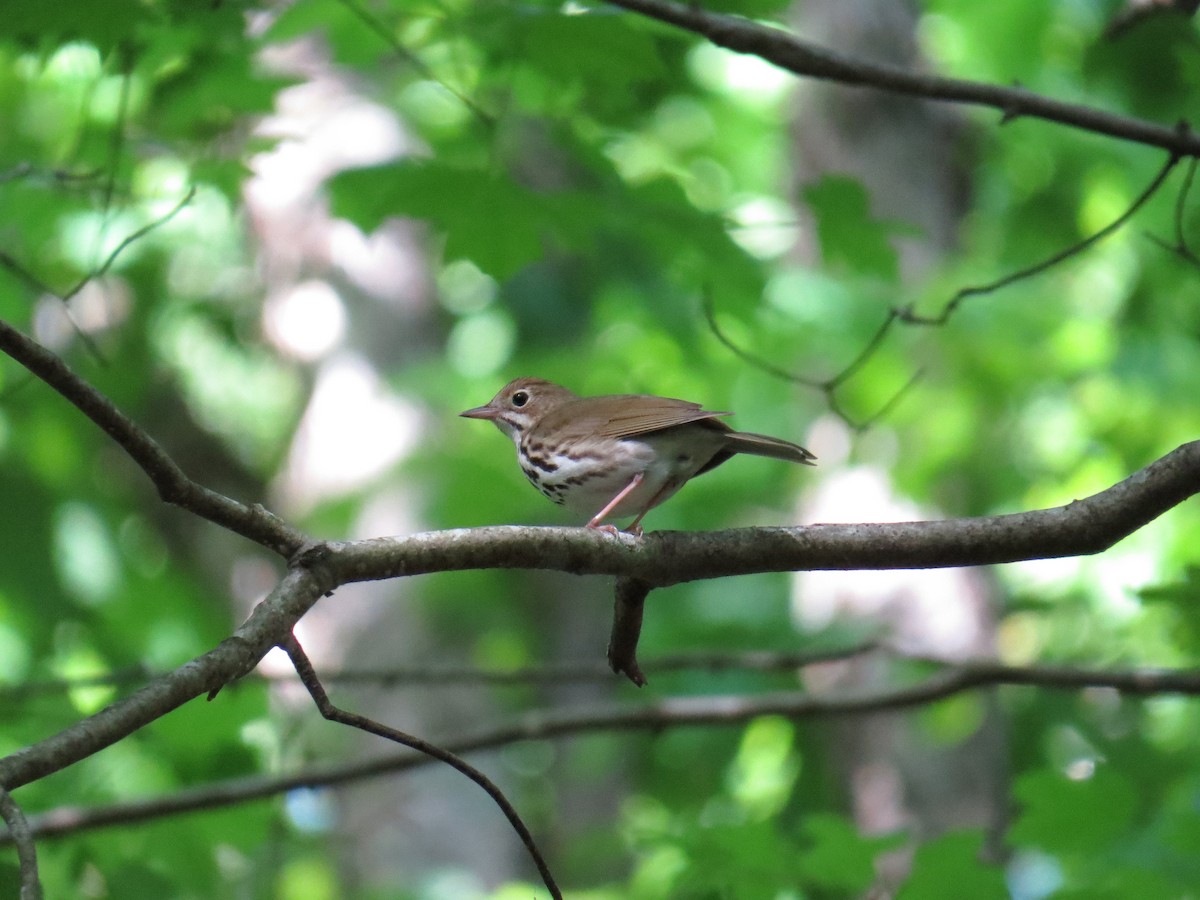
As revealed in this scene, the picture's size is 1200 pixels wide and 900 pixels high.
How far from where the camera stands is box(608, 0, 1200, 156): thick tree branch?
302 cm

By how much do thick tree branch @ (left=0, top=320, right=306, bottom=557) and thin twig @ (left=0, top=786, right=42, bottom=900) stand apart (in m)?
0.60

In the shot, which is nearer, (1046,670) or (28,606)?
(1046,670)

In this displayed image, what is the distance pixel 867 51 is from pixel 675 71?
465cm

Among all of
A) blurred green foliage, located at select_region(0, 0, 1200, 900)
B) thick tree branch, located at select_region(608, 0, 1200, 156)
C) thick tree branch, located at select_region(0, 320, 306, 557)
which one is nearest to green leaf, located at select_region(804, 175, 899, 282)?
blurred green foliage, located at select_region(0, 0, 1200, 900)

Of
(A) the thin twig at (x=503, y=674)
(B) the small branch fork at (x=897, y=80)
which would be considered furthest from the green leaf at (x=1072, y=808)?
(B) the small branch fork at (x=897, y=80)

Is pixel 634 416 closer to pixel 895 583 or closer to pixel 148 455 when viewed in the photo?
pixel 148 455

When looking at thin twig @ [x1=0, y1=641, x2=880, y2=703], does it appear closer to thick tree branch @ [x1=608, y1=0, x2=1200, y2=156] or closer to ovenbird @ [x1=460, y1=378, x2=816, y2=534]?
ovenbird @ [x1=460, y1=378, x2=816, y2=534]

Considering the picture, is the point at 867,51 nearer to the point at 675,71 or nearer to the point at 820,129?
the point at 820,129

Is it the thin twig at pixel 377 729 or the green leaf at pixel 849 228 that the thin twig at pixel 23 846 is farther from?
the green leaf at pixel 849 228

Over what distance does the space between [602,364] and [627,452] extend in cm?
347

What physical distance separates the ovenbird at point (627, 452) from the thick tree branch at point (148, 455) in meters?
1.47

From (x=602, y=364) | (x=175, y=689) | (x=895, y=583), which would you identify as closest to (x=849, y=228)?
(x=602, y=364)

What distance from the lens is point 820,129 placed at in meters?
8.71

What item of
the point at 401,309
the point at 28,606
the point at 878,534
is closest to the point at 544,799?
the point at 401,309
